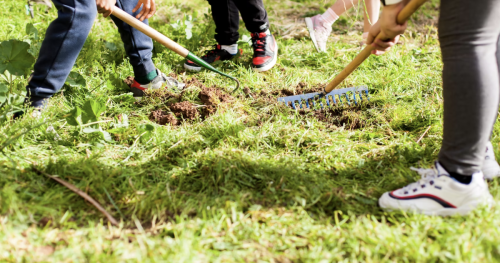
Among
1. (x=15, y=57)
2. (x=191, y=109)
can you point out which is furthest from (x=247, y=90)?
(x=15, y=57)

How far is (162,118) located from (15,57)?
949 mm

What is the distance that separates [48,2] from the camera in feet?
11.8

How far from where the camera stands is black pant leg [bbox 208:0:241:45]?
Answer: 2902 mm

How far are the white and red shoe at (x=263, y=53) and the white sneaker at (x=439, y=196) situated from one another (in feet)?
5.53

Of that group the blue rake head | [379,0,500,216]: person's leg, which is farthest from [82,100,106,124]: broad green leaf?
[379,0,500,216]: person's leg

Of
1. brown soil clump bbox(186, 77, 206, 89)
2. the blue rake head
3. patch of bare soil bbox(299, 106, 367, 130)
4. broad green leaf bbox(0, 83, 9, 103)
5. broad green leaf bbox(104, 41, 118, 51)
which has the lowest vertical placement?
patch of bare soil bbox(299, 106, 367, 130)

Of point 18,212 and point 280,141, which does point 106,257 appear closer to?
point 18,212

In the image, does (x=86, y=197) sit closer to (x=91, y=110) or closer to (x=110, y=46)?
(x=91, y=110)

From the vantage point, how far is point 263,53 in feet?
9.61

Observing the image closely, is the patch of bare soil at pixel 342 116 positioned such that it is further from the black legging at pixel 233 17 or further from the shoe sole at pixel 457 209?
the black legging at pixel 233 17

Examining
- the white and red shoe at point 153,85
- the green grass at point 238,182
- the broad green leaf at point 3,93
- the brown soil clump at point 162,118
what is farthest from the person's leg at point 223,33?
the broad green leaf at point 3,93

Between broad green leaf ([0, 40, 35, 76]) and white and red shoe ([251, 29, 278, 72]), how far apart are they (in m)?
1.63

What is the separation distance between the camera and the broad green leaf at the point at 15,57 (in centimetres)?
207

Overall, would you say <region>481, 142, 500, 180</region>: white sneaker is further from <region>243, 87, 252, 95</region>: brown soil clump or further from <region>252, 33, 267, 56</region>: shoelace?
<region>252, 33, 267, 56</region>: shoelace
